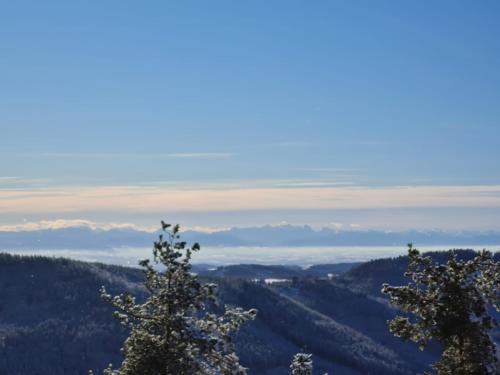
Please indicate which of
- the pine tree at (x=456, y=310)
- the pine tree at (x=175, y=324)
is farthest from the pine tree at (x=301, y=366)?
the pine tree at (x=175, y=324)

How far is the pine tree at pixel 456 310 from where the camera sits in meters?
27.4

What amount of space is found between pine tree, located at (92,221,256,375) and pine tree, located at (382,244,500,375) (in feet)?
22.9

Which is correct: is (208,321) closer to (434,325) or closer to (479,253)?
(434,325)

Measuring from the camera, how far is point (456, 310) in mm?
27703

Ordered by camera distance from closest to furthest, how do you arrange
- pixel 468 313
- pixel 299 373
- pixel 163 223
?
1. pixel 163 223
2. pixel 468 313
3. pixel 299 373

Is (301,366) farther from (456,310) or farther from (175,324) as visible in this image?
(175,324)

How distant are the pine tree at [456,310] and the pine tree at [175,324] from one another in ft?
22.9

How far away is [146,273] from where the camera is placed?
27.2 metres

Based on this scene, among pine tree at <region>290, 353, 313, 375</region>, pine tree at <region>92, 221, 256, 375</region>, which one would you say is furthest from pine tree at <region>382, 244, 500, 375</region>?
pine tree at <region>290, 353, 313, 375</region>

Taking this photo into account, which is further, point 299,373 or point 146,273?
point 299,373

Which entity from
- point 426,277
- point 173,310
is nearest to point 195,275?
point 173,310

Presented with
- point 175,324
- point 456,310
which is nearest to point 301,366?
point 456,310

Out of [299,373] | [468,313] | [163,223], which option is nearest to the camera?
[163,223]

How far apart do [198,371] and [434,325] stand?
9.53 m
